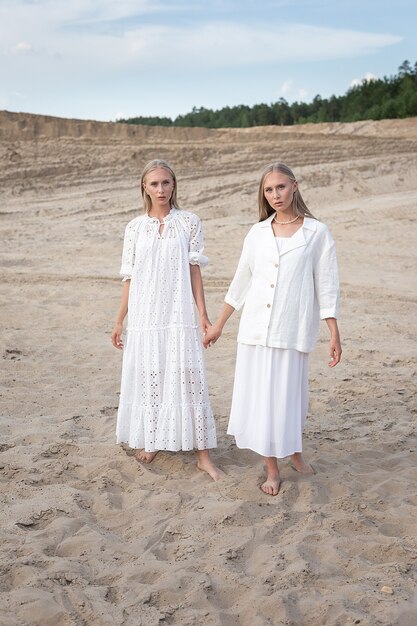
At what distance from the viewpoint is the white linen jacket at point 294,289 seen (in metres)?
3.95

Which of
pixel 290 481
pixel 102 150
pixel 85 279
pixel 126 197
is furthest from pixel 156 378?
pixel 102 150

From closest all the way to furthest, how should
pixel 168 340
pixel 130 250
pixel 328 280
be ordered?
pixel 328 280 → pixel 168 340 → pixel 130 250

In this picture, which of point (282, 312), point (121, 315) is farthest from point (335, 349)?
point (121, 315)

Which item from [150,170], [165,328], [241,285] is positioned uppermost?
[150,170]

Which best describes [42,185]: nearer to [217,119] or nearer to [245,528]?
[245,528]

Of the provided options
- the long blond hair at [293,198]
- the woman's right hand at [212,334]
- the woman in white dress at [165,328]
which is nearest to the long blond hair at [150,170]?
the woman in white dress at [165,328]

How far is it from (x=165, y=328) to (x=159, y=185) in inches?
33.0

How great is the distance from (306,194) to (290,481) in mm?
12848

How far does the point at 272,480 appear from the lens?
4223 mm

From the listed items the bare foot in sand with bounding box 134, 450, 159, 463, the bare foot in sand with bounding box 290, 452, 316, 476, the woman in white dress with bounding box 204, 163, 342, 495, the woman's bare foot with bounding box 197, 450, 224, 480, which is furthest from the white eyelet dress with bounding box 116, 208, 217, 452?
the bare foot in sand with bounding box 290, 452, 316, 476

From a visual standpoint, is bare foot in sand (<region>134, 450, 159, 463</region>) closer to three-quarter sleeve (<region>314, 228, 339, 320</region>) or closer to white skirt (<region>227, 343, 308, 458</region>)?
white skirt (<region>227, 343, 308, 458</region>)

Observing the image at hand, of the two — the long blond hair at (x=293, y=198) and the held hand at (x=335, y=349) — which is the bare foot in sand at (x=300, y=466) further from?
the long blond hair at (x=293, y=198)

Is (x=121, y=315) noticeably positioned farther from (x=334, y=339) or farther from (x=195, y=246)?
(x=334, y=339)

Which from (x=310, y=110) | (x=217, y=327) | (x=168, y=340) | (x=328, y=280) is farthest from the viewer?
(x=310, y=110)
